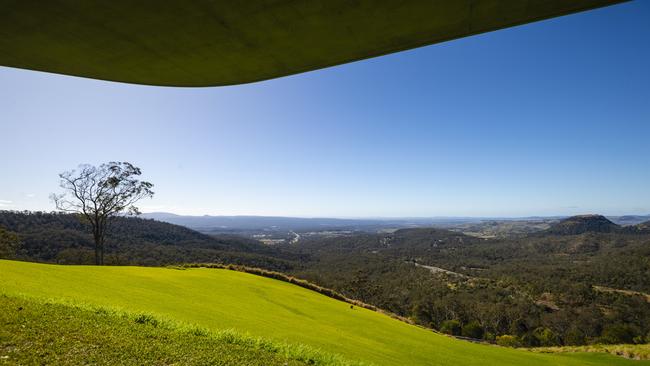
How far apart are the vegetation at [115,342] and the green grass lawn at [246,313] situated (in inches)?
62.7

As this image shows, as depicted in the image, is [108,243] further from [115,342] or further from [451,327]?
[115,342]

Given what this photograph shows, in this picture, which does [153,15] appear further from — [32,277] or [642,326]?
[642,326]

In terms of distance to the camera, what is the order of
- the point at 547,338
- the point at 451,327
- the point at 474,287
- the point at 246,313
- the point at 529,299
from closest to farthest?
the point at 246,313 < the point at 547,338 < the point at 451,327 < the point at 529,299 < the point at 474,287

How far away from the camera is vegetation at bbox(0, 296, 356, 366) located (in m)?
7.32

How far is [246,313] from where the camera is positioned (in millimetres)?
17062

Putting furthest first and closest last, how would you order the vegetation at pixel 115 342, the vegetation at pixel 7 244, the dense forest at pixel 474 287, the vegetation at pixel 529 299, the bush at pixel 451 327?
the vegetation at pixel 529 299, the dense forest at pixel 474 287, the bush at pixel 451 327, the vegetation at pixel 7 244, the vegetation at pixel 115 342

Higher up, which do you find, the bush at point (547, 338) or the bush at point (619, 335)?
the bush at point (619, 335)

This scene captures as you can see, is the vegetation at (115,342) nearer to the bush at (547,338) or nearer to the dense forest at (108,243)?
the dense forest at (108,243)

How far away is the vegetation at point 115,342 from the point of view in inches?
288

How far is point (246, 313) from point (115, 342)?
9.13m

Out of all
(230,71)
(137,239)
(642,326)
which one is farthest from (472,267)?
(230,71)

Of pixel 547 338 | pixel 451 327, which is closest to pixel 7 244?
pixel 451 327

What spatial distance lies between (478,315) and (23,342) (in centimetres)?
8463

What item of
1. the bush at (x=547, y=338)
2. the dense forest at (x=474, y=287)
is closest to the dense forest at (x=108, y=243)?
the dense forest at (x=474, y=287)
